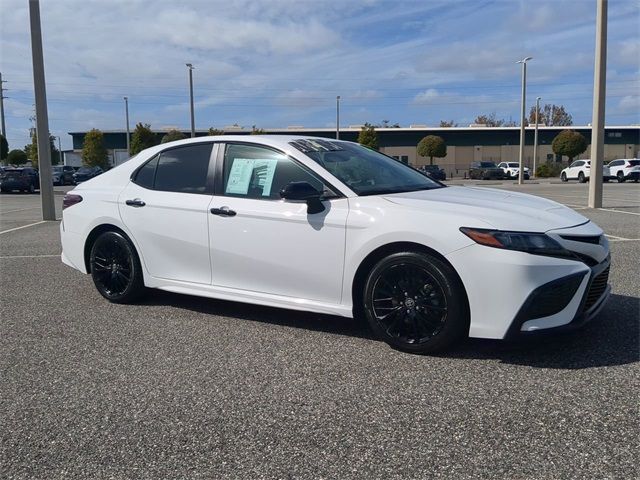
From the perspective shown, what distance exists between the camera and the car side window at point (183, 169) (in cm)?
503

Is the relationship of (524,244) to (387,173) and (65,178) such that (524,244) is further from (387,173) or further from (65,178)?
(65,178)

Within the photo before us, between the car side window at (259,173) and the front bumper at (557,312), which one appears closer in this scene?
the front bumper at (557,312)

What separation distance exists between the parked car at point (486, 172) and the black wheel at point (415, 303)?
50294 mm

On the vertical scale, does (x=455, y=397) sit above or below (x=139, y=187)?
below

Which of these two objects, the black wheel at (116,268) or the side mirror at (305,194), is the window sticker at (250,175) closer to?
the side mirror at (305,194)

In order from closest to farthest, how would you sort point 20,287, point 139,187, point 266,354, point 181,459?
point 181,459, point 266,354, point 139,187, point 20,287

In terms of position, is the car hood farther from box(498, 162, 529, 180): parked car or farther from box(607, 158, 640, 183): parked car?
box(498, 162, 529, 180): parked car

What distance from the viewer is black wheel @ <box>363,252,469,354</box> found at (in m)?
3.77

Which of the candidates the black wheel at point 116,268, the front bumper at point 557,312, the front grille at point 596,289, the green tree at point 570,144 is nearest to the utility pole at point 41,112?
the black wheel at point 116,268

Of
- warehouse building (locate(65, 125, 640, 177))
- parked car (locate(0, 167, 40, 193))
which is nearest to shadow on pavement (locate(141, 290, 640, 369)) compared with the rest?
parked car (locate(0, 167, 40, 193))

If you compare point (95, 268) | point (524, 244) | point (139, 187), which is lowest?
point (95, 268)

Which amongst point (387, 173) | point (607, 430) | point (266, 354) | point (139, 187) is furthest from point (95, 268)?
point (607, 430)

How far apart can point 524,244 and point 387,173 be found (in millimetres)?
1586

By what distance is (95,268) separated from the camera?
18.4ft
